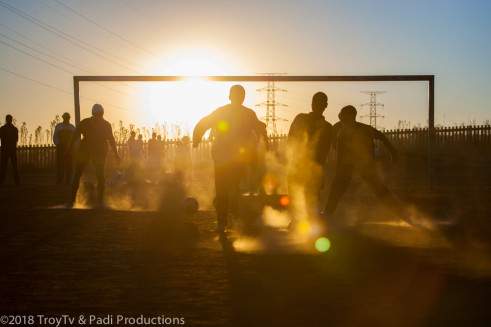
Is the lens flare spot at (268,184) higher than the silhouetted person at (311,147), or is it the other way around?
the silhouetted person at (311,147)

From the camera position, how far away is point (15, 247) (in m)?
8.47

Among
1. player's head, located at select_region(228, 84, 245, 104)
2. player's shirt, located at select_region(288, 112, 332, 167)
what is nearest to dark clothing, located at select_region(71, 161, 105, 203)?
player's head, located at select_region(228, 84, 245, 104)

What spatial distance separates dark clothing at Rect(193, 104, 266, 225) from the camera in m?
9.81

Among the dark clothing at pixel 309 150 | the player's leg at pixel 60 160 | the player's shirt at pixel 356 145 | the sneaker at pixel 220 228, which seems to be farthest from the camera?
the player's leg at pixel 60 160

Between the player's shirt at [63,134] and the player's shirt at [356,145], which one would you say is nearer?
the player's shirt at [356,145]

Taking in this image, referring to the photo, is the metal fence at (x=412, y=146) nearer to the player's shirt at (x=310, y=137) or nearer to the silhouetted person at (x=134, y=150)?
the silhouetted person at (x=134, y=150)

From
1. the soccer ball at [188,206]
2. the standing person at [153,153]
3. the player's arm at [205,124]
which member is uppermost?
the player's arm at [205,124]

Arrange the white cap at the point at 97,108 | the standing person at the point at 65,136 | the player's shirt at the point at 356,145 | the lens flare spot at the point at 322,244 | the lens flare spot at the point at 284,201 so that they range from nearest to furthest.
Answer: the lens flare spot at the point at 322,244 < the player's shirt at the point at 356,145 < the white cap at the point at 97,108 < the lens flare spot at the point at 284,201 < the standing person at the point at 65,136

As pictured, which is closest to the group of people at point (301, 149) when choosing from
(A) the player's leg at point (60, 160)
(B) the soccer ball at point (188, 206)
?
(B) the soccer ball at point (188, 206)

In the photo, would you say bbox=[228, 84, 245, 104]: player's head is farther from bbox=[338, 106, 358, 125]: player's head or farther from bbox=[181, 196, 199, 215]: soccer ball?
bbox=[181, 196, 199, 215]: soccer ball

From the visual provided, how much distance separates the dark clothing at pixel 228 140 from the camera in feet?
32.2

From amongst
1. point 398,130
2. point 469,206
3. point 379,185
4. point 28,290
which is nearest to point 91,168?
point 398,130

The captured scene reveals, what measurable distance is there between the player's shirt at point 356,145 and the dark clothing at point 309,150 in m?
0.44

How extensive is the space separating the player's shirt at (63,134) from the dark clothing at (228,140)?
1151cm
